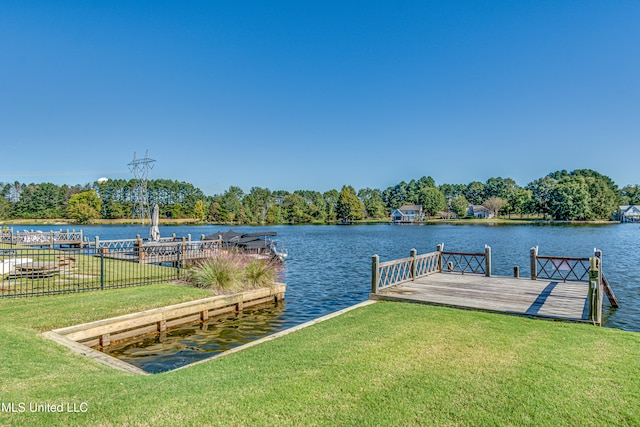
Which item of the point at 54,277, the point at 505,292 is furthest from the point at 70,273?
the point at 505,292

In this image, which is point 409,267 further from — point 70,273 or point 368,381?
point 70,273

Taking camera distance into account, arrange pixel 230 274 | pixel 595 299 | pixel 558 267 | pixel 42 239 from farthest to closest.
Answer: pixel 42 239 → pixel 558 267 → pixel 230 274 → pixel 595 299

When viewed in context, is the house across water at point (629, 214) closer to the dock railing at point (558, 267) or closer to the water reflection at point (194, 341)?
the dock railing at point (558, 267)

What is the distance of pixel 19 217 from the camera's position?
106m

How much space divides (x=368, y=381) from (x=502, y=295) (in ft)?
26.3

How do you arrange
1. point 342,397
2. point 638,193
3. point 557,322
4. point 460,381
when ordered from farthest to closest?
point 638,193
point 557,322
point 460,381
point 342,397

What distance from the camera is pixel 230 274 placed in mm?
13320

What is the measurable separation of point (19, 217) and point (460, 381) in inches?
5203

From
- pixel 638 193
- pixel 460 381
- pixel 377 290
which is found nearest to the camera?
pixel 460 381

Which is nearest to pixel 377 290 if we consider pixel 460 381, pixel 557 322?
pixel 557 322

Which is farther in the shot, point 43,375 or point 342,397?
point 43,375

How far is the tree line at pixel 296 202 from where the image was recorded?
95.9 meters

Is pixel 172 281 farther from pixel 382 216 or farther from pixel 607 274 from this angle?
pixel 382 216

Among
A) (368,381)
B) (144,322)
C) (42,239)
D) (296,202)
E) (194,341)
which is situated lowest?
(194,341)
